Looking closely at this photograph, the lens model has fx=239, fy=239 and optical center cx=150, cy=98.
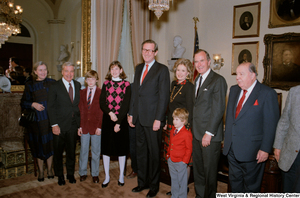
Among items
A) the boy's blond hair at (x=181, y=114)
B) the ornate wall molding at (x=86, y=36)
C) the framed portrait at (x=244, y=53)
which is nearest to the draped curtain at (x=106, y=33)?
the ornate wall molding at (x=86, y=36)

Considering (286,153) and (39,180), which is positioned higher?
(286,153)

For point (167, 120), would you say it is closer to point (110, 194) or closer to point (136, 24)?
point (110, 194)

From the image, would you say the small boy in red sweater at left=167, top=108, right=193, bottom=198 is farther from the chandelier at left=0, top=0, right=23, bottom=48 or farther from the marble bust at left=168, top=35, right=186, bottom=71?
the chandelier at left=0, top=0, right=23, bottom=48

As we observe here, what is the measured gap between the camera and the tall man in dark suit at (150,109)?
2.98 m

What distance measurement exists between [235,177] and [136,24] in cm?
464

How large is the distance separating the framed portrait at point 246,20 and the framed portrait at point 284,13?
1.07ft

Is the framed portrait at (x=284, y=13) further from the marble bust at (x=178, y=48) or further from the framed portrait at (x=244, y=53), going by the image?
the marble bust at (x=178, y=48)

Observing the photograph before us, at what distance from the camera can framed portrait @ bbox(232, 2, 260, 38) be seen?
18.5ft

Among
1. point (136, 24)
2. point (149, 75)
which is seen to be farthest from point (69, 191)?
point (136, 24)

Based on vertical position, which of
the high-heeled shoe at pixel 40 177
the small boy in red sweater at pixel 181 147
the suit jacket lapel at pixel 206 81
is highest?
the suit jacket lapel at pixel 206 81

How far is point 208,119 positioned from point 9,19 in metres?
4.28

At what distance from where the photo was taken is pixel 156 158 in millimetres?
3068

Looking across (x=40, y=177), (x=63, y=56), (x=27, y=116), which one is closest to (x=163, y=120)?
(x=27, y=116)

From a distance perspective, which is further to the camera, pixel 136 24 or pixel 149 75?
pixel 136 24
